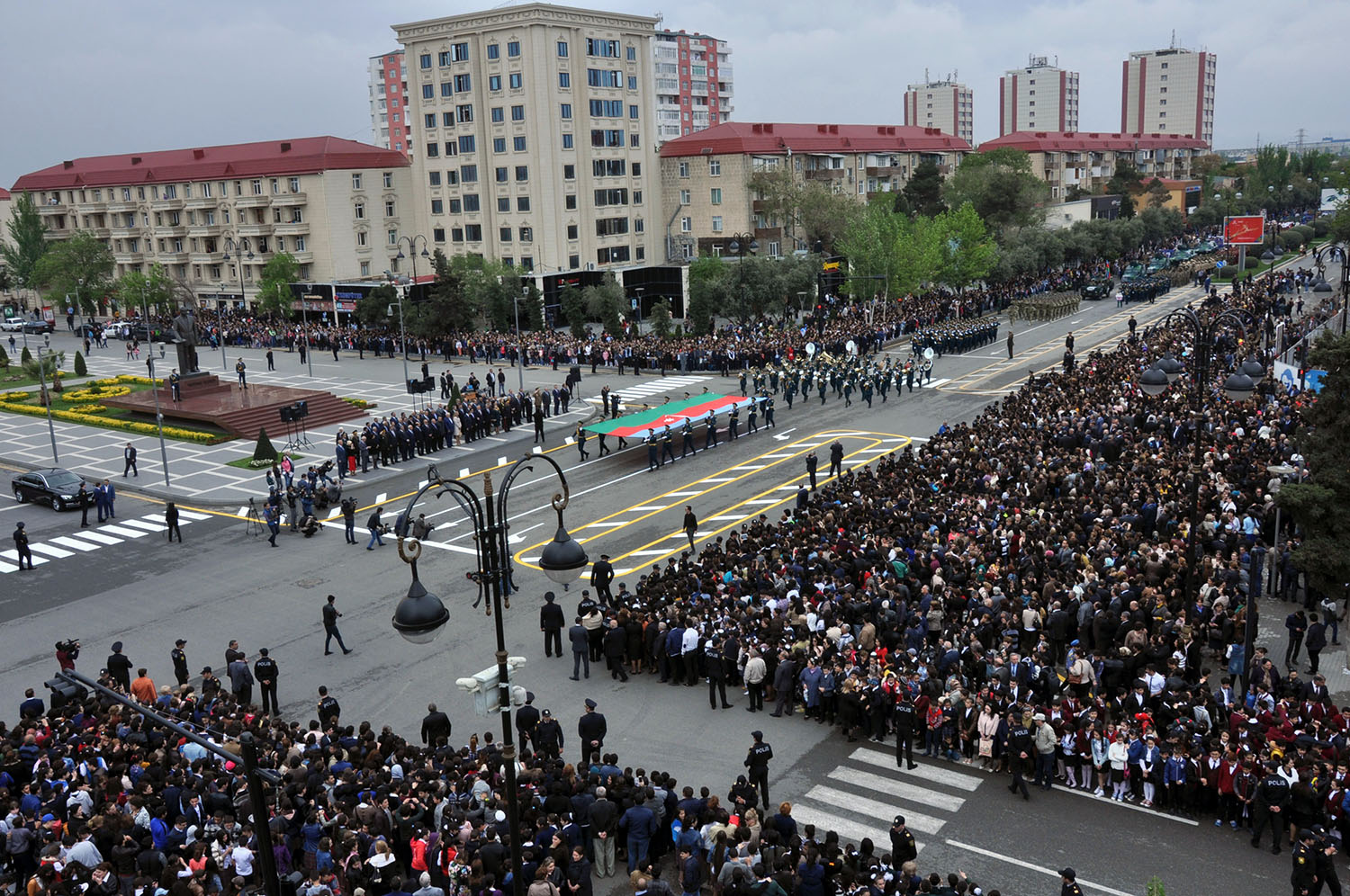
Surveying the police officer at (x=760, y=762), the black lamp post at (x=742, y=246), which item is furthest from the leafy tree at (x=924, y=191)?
the police officer at (x=760, y=762)

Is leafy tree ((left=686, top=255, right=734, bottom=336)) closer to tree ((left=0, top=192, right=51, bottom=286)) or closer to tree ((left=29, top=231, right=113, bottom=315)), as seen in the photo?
tree ((left=29, top=231, right=113, bottom=315))

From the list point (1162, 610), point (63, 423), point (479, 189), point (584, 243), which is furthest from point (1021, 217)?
point (1162, 610)

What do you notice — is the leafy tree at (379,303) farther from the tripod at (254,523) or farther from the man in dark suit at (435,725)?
the man in dark suit at (435,725)

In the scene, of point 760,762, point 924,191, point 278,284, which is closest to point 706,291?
point 278,284

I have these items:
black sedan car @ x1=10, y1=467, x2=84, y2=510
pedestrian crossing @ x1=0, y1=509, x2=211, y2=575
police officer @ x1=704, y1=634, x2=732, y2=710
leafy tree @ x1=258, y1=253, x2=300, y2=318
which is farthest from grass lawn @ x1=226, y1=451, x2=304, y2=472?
leafy tree @ x1=258, y1=253, x2=300, y2=318

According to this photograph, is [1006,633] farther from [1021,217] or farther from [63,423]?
[1021,217]

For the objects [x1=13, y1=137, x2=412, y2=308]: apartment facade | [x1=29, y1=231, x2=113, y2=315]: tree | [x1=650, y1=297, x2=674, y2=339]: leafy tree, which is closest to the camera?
[x1=650, y1=297, x2=674, y2=339]: leafy tree

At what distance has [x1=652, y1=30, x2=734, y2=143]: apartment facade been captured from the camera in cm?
15212

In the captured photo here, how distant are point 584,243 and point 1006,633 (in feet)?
206

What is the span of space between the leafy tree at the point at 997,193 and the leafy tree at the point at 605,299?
36.6 metres

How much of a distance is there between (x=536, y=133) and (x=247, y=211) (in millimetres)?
26306

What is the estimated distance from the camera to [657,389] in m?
52.9

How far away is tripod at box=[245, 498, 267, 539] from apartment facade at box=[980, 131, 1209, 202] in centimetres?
9971

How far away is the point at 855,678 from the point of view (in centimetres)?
1853
